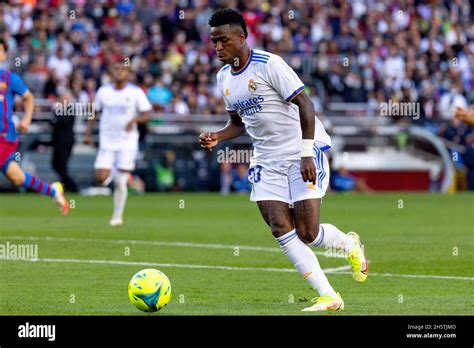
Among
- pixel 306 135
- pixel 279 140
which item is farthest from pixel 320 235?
pixel 306 135

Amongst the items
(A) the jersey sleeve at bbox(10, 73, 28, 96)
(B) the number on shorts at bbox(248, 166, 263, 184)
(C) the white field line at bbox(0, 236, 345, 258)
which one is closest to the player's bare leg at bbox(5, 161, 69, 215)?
(C) the white field line at bbox(0, 236, 345, 258)

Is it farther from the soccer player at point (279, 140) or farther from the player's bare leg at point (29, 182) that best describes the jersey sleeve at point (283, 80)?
the player's bare leg at point (29, 182)

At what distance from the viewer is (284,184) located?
10.5 meters

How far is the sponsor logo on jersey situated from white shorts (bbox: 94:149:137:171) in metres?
10.2

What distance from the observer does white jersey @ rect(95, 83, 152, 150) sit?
822 inches

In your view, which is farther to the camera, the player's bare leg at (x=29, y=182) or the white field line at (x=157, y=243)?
the player's bare leg at (x=29, y=182)

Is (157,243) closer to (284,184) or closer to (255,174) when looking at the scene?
(255,174)

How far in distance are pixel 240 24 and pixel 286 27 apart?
88.2 ft

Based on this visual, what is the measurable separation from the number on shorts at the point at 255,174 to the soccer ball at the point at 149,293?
4.06ft

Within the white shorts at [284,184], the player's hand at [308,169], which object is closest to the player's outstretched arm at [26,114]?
the white shorts at [284,184]

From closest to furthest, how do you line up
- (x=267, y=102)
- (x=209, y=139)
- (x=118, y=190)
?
(x=267, y=102) → (x=209, y=139) → (x=118, y=190)

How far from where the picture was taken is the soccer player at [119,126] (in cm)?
2067

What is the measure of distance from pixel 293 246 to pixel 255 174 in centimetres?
77
